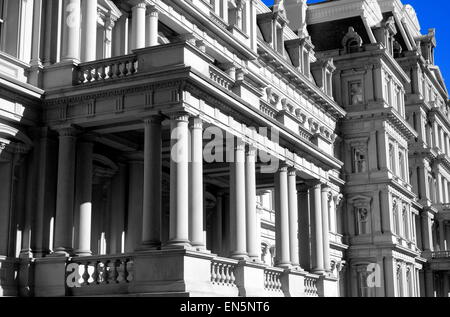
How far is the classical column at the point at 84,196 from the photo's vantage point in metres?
19.1

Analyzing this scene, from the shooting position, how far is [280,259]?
23.2m

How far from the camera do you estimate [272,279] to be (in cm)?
2211

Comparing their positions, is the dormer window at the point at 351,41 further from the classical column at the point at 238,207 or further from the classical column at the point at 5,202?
the classical column at the point at 5,202

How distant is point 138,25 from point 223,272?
29.6 ft

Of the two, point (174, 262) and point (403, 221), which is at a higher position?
point (403, 221)

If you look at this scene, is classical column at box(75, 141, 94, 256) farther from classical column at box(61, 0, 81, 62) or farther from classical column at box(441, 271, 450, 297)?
classical column at box(441, 271, 450, 297)

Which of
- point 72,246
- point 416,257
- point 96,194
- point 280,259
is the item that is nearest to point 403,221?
point 416,257

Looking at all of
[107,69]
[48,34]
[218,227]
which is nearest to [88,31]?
[48,34]

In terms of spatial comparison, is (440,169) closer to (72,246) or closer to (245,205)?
(245,205)

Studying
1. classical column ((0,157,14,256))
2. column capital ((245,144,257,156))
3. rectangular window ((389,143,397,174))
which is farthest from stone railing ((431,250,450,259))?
classical column ((0,157,14,256))

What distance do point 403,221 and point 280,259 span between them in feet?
93.9

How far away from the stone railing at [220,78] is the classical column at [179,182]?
2301mm

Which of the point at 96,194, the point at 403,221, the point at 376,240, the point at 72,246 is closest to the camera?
the point at 72,246

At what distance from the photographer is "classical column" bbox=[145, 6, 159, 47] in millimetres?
24416
